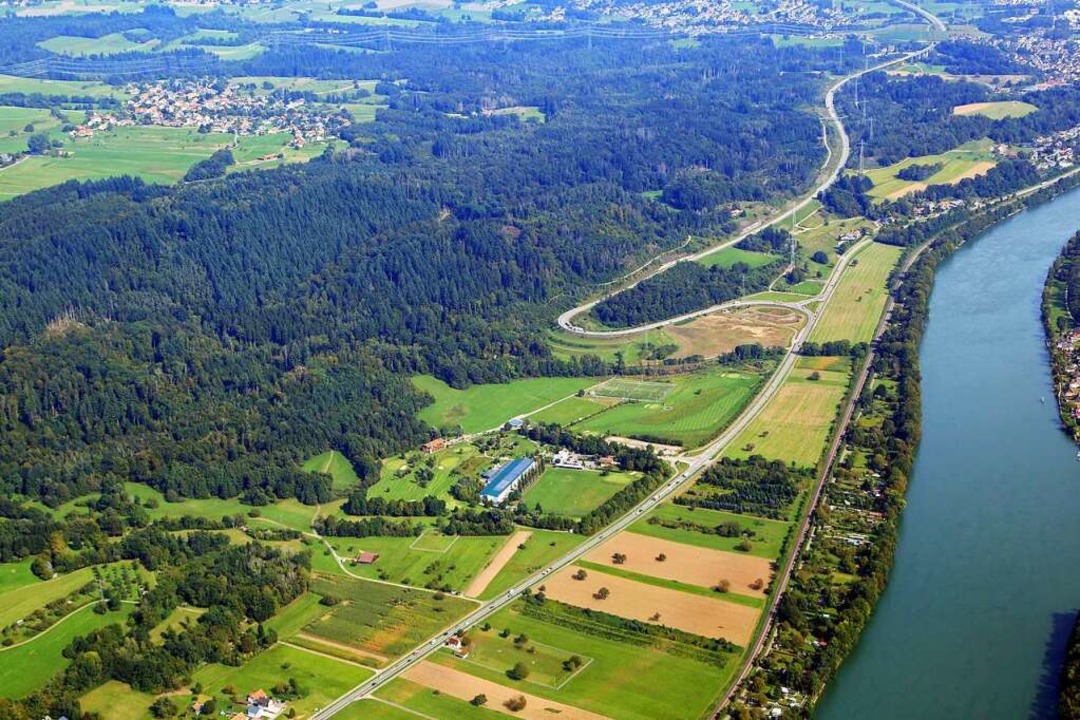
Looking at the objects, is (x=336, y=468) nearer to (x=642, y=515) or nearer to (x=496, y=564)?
(x=496, y=564)

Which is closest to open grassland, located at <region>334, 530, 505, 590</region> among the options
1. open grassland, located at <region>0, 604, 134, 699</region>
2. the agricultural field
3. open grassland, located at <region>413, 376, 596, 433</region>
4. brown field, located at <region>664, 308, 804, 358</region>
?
open grassland, located at <region>0, 604, 134, 699</region>

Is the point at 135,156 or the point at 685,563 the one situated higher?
the point at 135,156

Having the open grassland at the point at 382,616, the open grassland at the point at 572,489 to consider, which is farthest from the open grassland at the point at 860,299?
the open grassland at the point at 382,616

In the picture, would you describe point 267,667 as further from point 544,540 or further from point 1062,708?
point 1062,708

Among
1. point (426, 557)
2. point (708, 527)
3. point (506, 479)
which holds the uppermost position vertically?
point (506, 479)

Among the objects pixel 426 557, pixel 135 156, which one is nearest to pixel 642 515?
pixel 426 557

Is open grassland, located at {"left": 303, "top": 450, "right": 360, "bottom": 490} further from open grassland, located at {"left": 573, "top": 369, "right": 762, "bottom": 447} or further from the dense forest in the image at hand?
open grassland, located at {"left": 573, "top": 369, "right": 762, "bottom": 447}

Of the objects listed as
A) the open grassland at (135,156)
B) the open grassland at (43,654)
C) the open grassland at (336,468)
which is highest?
the open grassland at (135,156)

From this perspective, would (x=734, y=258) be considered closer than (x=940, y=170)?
Yes

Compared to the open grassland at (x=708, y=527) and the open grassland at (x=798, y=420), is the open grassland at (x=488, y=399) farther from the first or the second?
the open grassland at (x=708, y=527)
